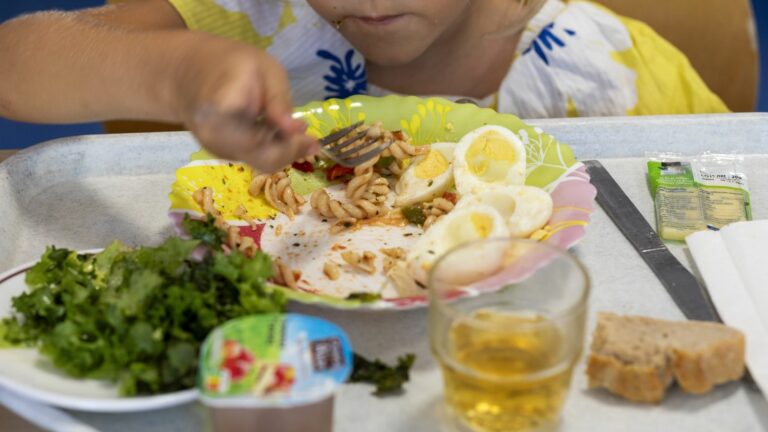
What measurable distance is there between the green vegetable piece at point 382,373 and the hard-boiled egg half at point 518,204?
22 cm

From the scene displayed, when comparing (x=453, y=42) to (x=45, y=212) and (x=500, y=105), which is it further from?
(x=45, y=212)

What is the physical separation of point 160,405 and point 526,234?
0.46 meters

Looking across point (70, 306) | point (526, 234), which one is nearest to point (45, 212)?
point (70, 306)

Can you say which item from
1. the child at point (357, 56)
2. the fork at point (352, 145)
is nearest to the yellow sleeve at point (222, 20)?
the child at point (357, 56)

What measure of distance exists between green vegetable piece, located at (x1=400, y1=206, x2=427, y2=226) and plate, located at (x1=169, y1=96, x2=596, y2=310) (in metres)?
0.01

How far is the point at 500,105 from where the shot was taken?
5.46 feet

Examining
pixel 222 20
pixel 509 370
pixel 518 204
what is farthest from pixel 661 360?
pixel 222 20

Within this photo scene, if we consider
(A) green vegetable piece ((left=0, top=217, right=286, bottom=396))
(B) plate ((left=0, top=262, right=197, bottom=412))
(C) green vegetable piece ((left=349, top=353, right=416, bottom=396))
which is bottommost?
(C) green vegetable piece ((left=349, top=353, right=416, bottom=396))

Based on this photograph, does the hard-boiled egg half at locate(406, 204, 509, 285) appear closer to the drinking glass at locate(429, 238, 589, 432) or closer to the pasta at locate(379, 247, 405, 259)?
the pasta at locate(379, 247, 405, 259)

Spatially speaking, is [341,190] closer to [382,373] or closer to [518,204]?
[518,204]

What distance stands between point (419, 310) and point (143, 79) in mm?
413

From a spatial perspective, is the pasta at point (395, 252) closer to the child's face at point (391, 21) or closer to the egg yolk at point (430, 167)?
the egg yolk at point (430, 167)

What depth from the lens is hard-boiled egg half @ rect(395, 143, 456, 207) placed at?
1.13 metres

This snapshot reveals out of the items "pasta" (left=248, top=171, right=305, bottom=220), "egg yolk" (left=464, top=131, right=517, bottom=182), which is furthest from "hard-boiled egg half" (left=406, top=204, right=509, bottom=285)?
"pasta" (left=248, top=171, right=305, bottom=220)
